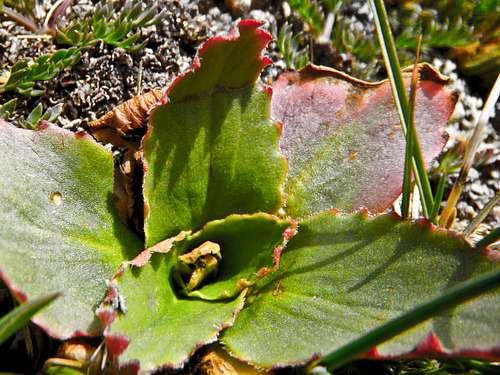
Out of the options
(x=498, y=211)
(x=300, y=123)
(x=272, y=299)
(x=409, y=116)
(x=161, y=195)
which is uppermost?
(x=409, y=116)

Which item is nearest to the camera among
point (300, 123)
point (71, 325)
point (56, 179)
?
point (71, 325)

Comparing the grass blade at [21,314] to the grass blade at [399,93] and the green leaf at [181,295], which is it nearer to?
the green leaf at [181,295]

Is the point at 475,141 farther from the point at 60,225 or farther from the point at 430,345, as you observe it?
the point at 60,225

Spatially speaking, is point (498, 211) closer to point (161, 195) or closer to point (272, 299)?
point (272, 299)

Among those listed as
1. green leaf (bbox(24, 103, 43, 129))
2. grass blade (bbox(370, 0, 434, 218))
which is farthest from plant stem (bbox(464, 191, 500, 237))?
green leaf (bbox(24, 103, 43, 129))

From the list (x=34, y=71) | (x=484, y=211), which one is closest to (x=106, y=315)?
(x=34, y=71)

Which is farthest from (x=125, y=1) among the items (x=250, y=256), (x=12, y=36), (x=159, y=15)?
(x=250, y=256)
